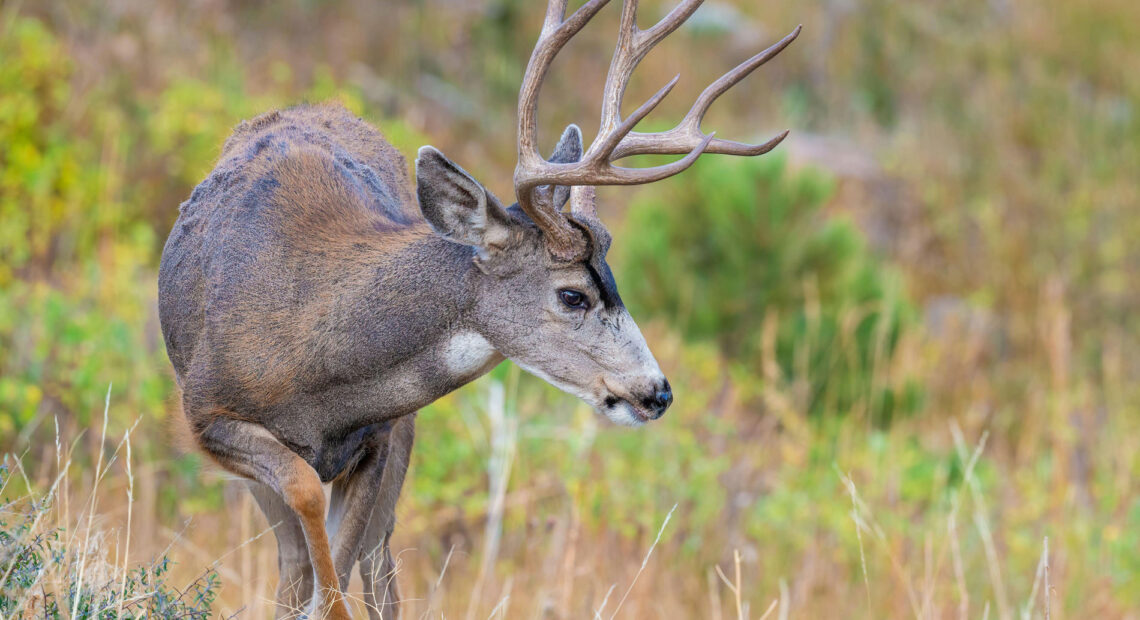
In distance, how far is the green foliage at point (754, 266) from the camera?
10.2 meters

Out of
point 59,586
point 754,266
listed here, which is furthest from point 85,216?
point 59,586

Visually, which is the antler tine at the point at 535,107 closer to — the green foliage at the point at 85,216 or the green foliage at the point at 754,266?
the green foliage at the point at 85,216

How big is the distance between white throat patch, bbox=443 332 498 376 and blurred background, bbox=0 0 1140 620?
0.69 meters

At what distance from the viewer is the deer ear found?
375cm

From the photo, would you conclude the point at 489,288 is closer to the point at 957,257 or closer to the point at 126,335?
the point at 126,335

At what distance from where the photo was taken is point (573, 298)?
389 cm

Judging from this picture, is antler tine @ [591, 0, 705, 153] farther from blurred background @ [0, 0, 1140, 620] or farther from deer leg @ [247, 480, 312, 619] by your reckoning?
deer leg @ [247, 480, 312, 619]

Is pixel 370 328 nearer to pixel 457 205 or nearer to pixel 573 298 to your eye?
pixel 457 205

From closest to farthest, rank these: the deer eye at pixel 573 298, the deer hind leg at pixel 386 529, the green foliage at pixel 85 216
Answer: the deer eye at pixel 573 298 → the deer hind leg at pixel 386 529 → the green foliage at pixel 85 216

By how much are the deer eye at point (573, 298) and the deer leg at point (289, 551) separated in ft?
4.09

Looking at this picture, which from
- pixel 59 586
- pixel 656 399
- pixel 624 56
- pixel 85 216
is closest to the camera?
pixel 59 586

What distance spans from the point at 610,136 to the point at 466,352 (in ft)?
2.54

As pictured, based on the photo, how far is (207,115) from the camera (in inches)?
412

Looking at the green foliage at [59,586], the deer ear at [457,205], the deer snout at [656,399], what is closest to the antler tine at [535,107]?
the deer ear at [457,205]
